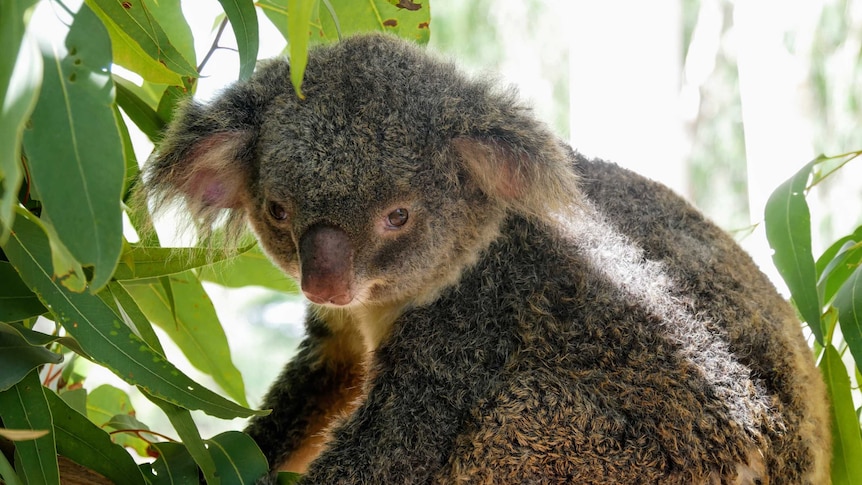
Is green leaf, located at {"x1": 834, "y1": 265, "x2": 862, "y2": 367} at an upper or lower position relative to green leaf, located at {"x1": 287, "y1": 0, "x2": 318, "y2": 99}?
lower

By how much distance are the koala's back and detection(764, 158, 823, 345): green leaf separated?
0.11 m

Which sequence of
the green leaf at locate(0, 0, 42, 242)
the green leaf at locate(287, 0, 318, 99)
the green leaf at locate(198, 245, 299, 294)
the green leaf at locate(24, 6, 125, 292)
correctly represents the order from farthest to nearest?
the green leaf at locate(198, 245, 299, 294) → the green leaf at locate(287, 0, 318, 99) → the green leaf at locate(24, 6, 125, 292) → the green leaf at locate(0, 0, 42, 242)

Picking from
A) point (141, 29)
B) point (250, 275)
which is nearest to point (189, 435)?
point (141, 29)

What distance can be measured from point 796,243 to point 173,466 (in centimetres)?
159

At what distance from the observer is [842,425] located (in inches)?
83.0

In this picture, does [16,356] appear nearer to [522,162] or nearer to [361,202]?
[361,202]

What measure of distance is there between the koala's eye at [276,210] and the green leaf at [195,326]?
0.49 m

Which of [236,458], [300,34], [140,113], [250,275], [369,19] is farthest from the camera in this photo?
[250,275]

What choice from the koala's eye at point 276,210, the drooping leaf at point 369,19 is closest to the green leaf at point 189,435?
the koala's eye at point 276,210

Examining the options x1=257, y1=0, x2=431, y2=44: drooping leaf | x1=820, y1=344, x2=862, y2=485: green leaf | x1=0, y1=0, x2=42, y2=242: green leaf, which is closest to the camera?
x1=0, y1=0, x2=42, y2=242: green leaf

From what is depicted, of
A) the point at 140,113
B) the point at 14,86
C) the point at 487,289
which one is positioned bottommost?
the point at 487,289

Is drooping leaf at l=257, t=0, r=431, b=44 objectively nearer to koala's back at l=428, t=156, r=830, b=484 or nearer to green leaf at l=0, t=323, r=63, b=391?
koala's back at l=428, t=156, r=830, b=484

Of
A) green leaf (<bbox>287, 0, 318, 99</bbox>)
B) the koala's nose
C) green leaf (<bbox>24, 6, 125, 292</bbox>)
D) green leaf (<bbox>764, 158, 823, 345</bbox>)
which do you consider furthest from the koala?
green leaf (<bbox>24, 6, 125, 292</bbox>)

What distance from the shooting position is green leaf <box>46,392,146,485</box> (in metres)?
1.70
